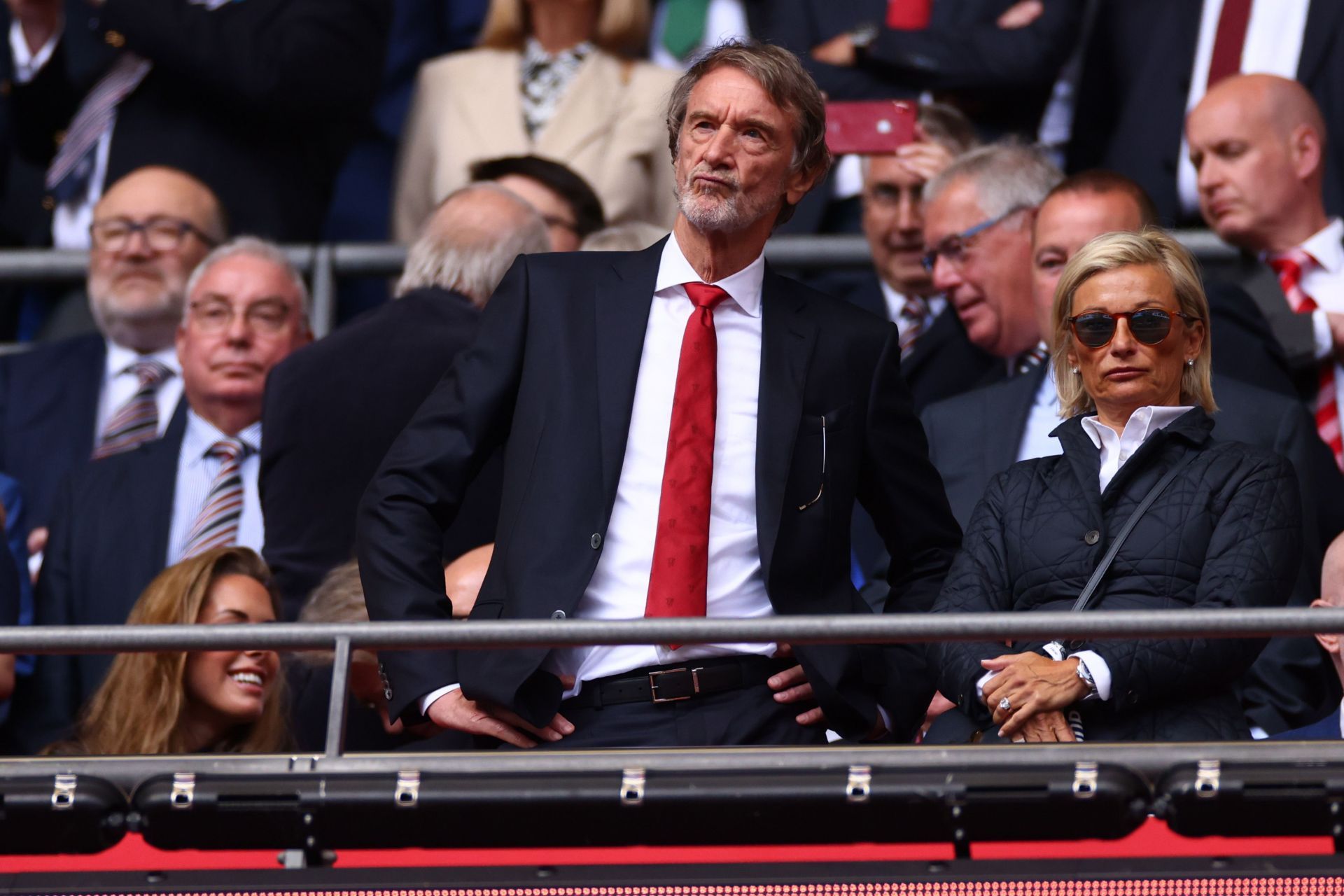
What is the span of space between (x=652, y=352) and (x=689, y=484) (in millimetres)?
270

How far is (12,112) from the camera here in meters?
6.94

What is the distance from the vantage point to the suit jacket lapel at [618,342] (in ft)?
11.3

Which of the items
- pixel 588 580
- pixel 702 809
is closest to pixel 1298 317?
pixel 588 580

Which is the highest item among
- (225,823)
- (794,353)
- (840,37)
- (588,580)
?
(840,37)

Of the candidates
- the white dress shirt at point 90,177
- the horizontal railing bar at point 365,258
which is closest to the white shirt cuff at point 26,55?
the white dress shirt at point 90,177

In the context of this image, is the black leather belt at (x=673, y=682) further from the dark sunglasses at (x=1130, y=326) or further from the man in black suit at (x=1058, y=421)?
the man in black suit at (x=1058, y=421)

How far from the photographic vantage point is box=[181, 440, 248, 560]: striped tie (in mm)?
5500

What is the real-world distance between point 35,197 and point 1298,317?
447 cm

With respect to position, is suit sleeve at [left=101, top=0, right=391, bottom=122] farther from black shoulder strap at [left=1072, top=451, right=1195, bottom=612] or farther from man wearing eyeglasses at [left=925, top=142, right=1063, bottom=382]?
black shoulder strap at [left=1072, top=451, right=1195, bottom=612]

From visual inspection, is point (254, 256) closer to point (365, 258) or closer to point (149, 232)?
point (149, 232)

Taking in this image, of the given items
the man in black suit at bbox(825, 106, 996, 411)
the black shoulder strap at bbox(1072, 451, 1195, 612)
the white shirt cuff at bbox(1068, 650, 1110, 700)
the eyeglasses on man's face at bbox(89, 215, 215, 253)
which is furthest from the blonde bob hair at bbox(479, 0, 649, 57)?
the white shirt cuff at bbox(1068, 650, 1110, 700)

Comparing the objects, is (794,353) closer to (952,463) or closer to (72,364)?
(952,463)

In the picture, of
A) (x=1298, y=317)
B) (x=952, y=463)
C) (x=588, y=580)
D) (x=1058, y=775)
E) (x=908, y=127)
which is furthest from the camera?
(x=908, y=127)

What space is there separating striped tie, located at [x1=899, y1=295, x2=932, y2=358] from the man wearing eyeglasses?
372 millimetres
